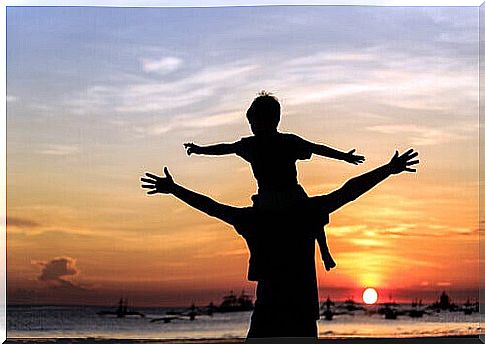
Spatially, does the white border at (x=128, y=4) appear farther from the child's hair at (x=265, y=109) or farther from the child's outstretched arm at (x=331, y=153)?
the child's outstretched arm at (x=331, y=153)

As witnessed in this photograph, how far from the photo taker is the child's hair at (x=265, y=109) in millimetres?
5207

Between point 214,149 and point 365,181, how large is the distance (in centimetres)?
72

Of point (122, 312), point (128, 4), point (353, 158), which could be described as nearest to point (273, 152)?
point (353, 158)

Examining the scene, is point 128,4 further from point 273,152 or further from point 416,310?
point 416,310

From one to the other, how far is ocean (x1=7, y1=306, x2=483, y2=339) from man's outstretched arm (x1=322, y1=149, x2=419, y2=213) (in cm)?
72

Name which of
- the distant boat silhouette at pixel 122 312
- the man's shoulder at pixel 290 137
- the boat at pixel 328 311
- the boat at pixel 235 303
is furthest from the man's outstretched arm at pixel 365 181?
the distant boat silhouette at pixel 122 312

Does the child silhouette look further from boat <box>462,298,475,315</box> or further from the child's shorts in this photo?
boat <box>462,298,475,315</box>

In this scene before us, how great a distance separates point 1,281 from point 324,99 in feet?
5.99

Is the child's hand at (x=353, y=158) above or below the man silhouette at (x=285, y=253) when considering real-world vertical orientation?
above

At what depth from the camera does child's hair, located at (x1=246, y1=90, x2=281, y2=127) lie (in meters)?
5.21

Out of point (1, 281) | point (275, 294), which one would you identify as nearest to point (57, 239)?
point (1, 281)

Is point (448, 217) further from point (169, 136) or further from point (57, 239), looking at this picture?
point (57, 239)

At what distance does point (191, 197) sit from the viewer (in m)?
5.13

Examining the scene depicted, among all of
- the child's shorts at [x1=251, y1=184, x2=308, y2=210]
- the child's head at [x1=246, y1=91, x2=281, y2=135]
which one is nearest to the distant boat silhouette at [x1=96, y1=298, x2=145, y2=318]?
the child's shorts at [x1=251, y1=184, x2=308, y2=210]
